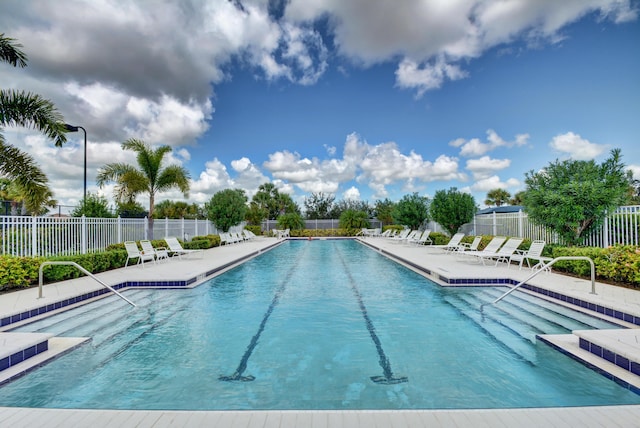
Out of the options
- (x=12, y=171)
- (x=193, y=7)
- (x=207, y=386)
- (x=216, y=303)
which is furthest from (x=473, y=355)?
(x=193, y=7)

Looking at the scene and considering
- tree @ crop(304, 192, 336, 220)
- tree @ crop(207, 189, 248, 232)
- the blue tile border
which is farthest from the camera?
tree @ crop(304, 192, 336, 220)

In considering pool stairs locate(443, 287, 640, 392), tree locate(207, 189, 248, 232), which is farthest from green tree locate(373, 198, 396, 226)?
pool stairs locate(443, 287, 640, 392)

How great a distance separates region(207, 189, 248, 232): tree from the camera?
860 inches

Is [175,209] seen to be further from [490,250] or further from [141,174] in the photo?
[490,250]

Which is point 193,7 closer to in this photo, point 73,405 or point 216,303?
point 216,303

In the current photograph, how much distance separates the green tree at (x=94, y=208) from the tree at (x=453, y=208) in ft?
46.0

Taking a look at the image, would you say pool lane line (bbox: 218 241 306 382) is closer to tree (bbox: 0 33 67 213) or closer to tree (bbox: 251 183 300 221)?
tree (bbox: 0 33 67 213)

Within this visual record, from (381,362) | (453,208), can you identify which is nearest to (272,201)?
(453,208)

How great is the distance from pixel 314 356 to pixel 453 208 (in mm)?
14161

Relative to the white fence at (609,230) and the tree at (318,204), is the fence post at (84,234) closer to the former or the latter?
the white fence at (609,230)

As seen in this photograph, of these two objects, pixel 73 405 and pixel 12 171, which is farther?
pixel 12 171

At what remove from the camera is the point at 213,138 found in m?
21.4

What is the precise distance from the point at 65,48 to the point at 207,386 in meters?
Result: 11.1

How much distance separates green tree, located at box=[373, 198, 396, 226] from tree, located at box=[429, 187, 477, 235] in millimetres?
11262
